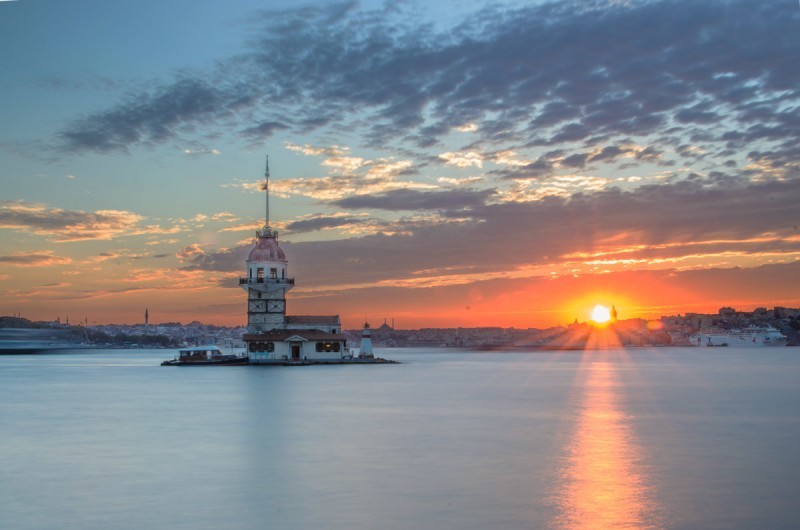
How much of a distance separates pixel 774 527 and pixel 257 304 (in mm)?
75190

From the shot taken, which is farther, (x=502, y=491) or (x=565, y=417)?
(x=565, y=417)

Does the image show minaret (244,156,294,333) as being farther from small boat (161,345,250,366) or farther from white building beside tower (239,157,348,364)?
small boat (161,345,250,366)

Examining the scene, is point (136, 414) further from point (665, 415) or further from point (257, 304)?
point (257, 304)

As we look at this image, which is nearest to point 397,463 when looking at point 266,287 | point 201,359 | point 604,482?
point 604,482

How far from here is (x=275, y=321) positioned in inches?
3519

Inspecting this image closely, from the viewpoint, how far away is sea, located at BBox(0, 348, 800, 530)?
62.5 feet

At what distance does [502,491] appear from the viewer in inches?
850

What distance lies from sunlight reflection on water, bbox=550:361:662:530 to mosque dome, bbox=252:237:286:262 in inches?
2233

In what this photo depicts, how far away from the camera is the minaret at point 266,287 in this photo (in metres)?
88.9

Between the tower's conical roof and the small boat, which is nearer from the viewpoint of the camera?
the tower's conical roof

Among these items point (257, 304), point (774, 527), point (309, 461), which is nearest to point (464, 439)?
point (309, 461)

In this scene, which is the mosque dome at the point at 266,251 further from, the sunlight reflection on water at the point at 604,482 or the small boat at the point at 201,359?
the sunlight reflection on water at the point at 604,482

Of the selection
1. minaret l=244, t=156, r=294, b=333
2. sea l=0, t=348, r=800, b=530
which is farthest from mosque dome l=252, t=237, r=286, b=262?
sea l=0, t=348, r=800, b=530

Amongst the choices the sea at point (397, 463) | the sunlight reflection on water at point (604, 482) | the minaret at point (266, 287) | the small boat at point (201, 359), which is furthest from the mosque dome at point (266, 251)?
the sunlight reflection on water at point (604, 482)
